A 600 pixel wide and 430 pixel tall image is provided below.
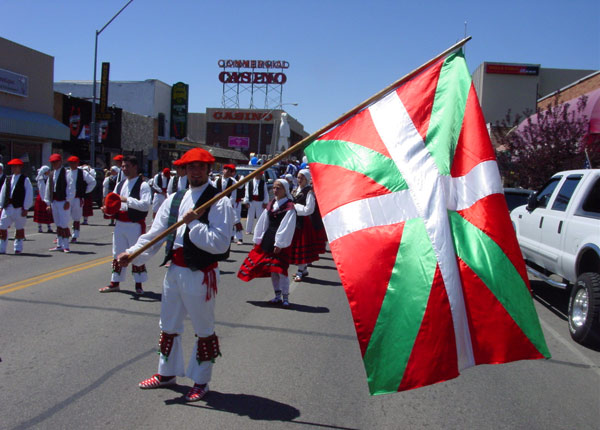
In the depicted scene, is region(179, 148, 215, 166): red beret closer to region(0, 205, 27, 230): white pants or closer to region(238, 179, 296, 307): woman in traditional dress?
region(238, 179, 296, 307): woman in traditional dress

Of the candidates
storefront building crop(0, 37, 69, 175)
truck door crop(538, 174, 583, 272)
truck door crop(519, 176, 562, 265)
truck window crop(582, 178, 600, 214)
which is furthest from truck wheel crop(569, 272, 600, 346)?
storefront building crop(0, 37, 69, 175)

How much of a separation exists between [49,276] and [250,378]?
5693 mm

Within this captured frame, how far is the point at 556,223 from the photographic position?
8.07 meters

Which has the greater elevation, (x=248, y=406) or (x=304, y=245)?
(x=304, y=245)

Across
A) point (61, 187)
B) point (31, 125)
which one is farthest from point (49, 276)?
point (31, 125)

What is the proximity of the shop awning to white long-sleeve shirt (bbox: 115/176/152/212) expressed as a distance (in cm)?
1928

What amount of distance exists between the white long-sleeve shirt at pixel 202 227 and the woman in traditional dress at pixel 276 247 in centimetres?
329

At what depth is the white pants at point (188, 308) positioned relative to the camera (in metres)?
4.44

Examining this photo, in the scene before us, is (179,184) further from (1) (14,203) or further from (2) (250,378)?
(2) (250,378)

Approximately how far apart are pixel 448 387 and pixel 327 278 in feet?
18.3

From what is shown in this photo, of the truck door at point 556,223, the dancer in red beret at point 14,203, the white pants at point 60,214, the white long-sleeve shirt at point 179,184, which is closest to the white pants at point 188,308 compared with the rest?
the truck door at point 556,223

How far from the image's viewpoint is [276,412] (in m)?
4.32

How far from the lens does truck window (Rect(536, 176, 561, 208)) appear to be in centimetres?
892

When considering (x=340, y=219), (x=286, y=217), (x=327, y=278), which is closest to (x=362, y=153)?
(x=340, y=219)
